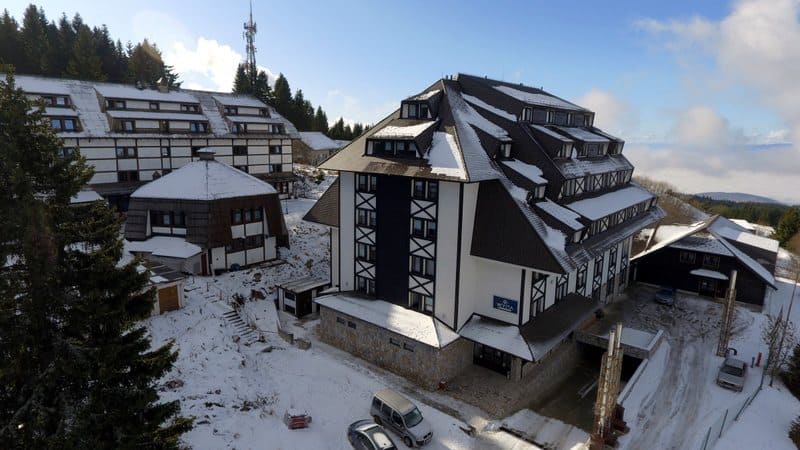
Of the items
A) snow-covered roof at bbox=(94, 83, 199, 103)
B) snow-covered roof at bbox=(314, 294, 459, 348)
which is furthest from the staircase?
snow-covered roof at bbox=(94, 83, 199, 103)

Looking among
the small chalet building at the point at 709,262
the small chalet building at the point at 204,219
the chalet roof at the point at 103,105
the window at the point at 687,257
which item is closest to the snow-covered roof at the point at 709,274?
the small chalet building at the point at 709,262

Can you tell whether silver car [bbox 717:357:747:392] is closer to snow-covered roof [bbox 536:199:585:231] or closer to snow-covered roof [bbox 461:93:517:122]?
snow-covered roof [bbox 536:199:585:231]

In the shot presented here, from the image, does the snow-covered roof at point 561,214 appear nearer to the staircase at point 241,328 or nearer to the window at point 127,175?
the staircase at point 241,328

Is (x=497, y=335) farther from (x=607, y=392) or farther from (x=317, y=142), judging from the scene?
(x=317, y=142)

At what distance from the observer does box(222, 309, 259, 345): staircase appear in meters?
28.1

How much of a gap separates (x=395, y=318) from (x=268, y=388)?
26.7 feet

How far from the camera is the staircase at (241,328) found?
28.1m

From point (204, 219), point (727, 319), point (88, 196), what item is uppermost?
point (88, 196)

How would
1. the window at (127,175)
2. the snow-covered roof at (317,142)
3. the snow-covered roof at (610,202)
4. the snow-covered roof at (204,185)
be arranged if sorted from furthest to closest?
1. the snow-covered roof at (317,142)
2. the window at (127,175)
3. the snow-covered roof at (204,185)
4. the snow-covered roof at (610,202)

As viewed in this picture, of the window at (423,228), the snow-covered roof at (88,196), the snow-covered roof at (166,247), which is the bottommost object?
the snow-covered roof at (166,247)

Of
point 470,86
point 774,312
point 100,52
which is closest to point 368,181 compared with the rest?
point 470,86

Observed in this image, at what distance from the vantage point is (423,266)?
89.9 feet

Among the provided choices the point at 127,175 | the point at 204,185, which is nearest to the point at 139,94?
the point at 127,175

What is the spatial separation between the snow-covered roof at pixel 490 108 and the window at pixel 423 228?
1070 cm
